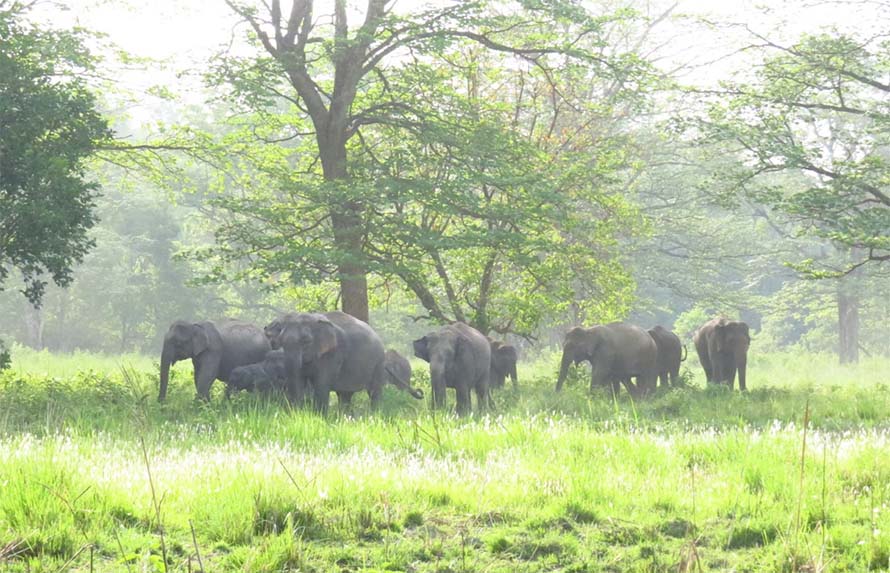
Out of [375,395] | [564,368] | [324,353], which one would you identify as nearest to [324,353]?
[324,353]

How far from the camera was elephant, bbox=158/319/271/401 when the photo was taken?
1730 centimetres

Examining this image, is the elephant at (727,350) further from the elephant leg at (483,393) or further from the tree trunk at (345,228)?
the elephant leg at (483,393)

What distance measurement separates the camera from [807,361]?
42.0 meters

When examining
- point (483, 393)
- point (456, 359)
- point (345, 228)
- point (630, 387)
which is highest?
point (345, 228)

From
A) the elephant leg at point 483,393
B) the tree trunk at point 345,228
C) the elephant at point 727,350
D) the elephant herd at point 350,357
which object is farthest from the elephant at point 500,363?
the elephant at point 727,350

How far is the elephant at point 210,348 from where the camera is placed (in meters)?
17.3

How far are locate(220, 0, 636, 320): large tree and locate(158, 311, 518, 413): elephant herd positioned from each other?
7.47ft

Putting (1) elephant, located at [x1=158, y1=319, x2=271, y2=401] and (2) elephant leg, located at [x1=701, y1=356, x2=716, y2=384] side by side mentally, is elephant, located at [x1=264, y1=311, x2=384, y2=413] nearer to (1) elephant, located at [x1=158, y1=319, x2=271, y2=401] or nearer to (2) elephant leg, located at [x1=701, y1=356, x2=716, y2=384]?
(1) elephant, located at [x1=158, y1=319, x2=271, y2=401]

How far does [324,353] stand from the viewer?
1536 centimetres

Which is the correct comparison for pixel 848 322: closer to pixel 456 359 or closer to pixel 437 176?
pixel 437 176

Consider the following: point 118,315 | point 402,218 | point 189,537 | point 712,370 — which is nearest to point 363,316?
point 402,218

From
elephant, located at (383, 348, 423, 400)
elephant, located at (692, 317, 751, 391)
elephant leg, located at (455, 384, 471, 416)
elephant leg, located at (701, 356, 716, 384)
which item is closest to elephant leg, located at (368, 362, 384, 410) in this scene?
elephant leg, located at (455, 384, 471, 416)

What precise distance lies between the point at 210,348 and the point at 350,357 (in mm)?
2920

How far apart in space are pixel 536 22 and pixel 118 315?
3990cm
